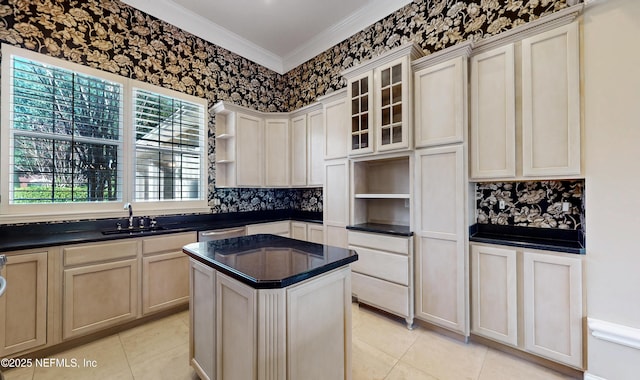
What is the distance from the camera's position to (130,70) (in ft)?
9.50

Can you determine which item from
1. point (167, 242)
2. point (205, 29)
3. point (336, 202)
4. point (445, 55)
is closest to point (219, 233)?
point (167, 242)

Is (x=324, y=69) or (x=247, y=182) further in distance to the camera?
(x=324, y=69)

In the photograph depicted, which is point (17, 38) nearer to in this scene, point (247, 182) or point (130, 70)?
point (130, 70)

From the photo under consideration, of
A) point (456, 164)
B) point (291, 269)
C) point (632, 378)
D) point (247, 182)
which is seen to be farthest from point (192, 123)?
point (632, 378)

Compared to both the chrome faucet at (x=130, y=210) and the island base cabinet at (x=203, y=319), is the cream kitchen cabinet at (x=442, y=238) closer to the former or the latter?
the island base cabinet at (x=203, y=319)

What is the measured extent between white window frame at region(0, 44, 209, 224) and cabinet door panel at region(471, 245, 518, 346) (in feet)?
10.9

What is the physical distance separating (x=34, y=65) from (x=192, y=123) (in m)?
1.46

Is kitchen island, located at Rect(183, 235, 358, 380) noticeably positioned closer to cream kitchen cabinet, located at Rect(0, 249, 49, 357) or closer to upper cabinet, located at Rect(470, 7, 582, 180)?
cream kitchen cabinet, located at Rect(0, 249, 49, 357)

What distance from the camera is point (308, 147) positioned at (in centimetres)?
386

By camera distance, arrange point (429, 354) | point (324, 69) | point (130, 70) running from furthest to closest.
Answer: point (324, 69)
point (130, 70)
point (429, 354)

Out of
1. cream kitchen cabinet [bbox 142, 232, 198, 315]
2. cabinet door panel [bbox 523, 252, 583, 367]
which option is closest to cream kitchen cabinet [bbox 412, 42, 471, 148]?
cabinet door panel [bbox 523, 252, 583, 367]

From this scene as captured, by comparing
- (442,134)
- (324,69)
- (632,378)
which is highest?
(324,69)

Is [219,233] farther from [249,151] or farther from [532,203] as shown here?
[532,203]

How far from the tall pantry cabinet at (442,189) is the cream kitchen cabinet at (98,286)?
2.81m
